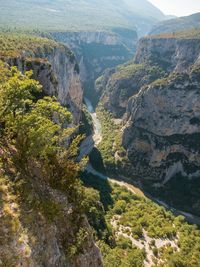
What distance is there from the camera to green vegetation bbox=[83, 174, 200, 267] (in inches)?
2537

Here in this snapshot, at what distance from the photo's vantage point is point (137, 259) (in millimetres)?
61781

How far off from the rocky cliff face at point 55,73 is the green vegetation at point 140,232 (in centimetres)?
2639

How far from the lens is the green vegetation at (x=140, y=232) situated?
64.4 m

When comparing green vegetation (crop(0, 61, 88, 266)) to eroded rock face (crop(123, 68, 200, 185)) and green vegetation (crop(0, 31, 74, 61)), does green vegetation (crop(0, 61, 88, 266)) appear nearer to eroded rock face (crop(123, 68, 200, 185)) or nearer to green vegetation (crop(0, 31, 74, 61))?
green vegetation (crop(0, 31, 74, 61))

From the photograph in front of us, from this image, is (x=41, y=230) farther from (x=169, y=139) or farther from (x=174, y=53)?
(x=174, y=53)

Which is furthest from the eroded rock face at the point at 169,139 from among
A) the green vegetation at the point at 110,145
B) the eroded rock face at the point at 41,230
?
the eroded rock face at the point at 41,230

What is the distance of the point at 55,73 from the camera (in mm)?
104000

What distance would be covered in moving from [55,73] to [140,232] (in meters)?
50.9

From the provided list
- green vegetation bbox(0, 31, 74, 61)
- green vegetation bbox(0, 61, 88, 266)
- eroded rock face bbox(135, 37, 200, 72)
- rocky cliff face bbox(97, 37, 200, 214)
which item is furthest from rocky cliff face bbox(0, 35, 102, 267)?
eroded rock face bbox(135, 37, 200, 72)

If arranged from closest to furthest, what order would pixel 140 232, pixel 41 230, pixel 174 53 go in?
pixel 41 230 < pixel 140 232 < pixel 174 53

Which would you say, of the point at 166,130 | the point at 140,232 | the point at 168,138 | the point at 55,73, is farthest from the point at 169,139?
the point at 140,232

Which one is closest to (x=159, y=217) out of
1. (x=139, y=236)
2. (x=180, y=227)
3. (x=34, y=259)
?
(x=180, y=227)

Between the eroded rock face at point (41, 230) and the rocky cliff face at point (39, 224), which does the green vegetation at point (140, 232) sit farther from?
the eroded rock face at point (41, 230)

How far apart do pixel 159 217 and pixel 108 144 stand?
50.9 metres
